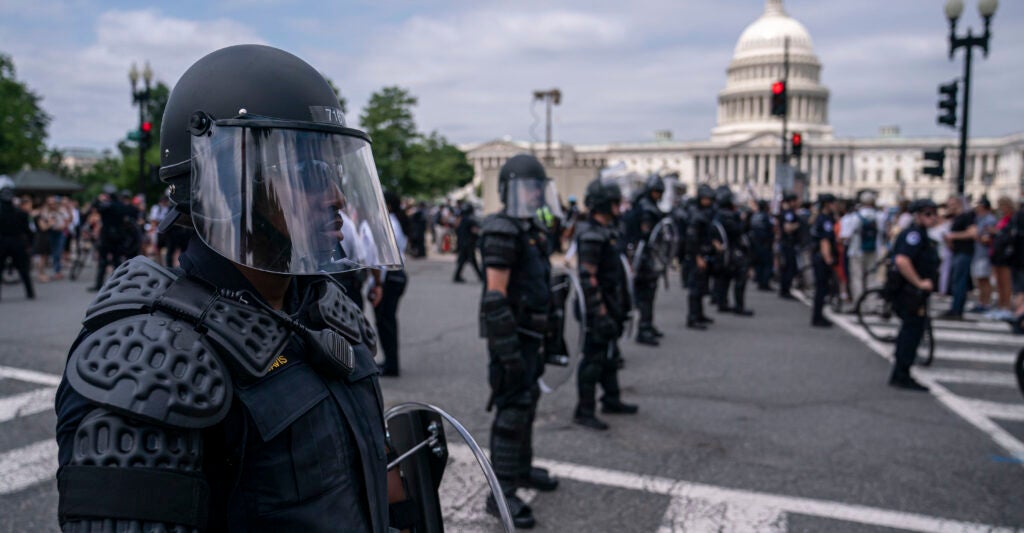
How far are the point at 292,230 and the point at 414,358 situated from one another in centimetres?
693

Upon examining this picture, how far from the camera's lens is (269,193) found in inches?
59.7

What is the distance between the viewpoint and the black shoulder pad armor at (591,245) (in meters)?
6.05

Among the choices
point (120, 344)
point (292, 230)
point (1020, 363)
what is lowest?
point (1020, 363)

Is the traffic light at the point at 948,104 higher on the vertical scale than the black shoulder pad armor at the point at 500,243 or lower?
higher

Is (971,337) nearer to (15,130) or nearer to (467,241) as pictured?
(467,241)

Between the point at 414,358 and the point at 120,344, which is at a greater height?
the point at 120,344

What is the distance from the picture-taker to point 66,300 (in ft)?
40.7

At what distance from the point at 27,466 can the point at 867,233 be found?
13.0 metres

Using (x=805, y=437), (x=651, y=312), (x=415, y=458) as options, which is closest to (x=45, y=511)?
(x=415, y=458)

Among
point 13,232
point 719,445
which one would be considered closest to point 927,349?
point 719,445

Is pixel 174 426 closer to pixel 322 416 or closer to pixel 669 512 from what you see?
pixel 322 416

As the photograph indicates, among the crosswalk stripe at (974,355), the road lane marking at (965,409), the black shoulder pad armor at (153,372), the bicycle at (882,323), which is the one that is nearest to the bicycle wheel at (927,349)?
the bicycle at (882,323)

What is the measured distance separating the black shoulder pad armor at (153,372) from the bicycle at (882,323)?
27.0 feet

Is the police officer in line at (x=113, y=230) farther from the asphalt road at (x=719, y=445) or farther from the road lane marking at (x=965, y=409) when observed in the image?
the road lane marking at (x=965, y=409)
